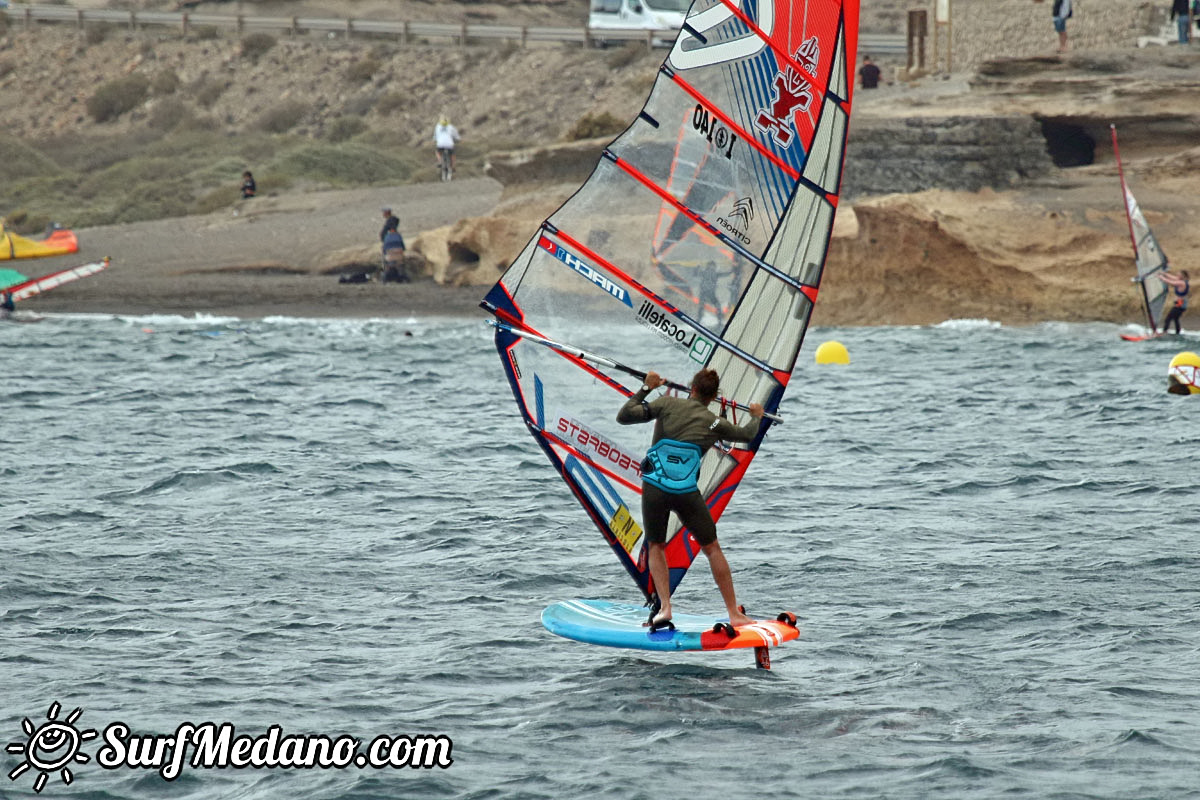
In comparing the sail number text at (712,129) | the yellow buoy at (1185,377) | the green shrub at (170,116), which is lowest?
the yellow buoy at (1185,377)

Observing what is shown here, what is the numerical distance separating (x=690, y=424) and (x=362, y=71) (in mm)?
52153

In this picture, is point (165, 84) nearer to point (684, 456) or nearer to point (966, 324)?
point (966, 324)

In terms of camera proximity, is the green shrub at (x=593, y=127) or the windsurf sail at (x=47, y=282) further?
the green shrub at (x=593, y=127)

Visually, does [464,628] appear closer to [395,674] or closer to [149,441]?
[395,674]

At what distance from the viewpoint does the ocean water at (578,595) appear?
8742 mm

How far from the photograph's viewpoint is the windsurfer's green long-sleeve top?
32.1 feet

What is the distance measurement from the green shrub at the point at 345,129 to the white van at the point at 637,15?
9.17m

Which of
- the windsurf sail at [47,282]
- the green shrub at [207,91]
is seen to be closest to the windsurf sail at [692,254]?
the windsurf sail at [47,282]

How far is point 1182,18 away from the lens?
102ft

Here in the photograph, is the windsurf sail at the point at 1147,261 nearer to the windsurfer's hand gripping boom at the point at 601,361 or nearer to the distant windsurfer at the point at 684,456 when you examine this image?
the windsurfer's hand gripping boom at the point at 601,361

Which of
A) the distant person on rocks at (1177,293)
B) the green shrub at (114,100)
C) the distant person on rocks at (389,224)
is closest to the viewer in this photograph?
the distant person on rocks at (1177,293)

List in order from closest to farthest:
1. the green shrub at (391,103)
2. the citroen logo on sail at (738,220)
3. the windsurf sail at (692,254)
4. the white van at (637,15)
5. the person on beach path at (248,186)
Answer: the windsurf sail at (692,254)
the citroen logo on sail at (738,220)
the person on beach path at (248,186)
the white van at (637,15)
the green shrub at (391,103)

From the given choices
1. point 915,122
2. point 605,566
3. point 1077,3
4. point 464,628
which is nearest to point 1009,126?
point 915,122

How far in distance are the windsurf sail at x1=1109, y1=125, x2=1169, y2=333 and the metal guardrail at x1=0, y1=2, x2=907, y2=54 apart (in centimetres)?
3037
